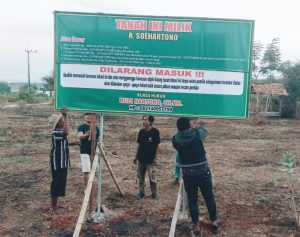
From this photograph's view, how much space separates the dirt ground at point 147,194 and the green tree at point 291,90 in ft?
48.2

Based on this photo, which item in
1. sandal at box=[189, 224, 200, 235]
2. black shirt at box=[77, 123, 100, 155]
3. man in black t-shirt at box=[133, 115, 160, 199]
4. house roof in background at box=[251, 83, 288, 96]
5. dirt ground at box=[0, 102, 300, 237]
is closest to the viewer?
sandal at box=[189, 224, 200, 235]

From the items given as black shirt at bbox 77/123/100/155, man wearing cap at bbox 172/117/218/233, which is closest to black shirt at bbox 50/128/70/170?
black shirt at bbox 77/123/100/155

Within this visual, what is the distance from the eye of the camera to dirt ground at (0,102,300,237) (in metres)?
6.77

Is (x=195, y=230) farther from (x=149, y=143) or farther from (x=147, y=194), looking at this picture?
(x=147, y=194)

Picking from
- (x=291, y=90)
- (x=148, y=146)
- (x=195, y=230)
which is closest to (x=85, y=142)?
(x=148, y=146)

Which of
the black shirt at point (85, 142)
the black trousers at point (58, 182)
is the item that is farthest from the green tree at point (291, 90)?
the black trousers at point (58, 182)

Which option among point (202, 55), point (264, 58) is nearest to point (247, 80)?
point (202, 55)

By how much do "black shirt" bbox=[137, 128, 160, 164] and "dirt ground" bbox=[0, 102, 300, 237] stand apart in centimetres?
91

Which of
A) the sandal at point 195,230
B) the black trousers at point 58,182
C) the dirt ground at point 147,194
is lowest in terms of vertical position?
the dirt ground at point 147,194

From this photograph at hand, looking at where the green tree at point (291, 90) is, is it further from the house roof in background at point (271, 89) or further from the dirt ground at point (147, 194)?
the dirt ground at point (147, 194)

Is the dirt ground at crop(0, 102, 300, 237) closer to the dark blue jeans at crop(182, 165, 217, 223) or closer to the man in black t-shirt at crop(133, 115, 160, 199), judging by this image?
the dark blue jeans at crop(182, 165, 217, 223)

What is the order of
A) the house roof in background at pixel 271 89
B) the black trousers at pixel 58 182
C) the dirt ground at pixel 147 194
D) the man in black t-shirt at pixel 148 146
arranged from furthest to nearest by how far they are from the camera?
1. the house roof in background at pixel 271 89
2. the man in black t-shirt at pixel 148 146
3. the black trousers at pixel 58 182
4. the dirt ground at pixel 147 194

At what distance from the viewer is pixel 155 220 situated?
7.16 metres

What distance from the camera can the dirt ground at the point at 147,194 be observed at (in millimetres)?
6770
